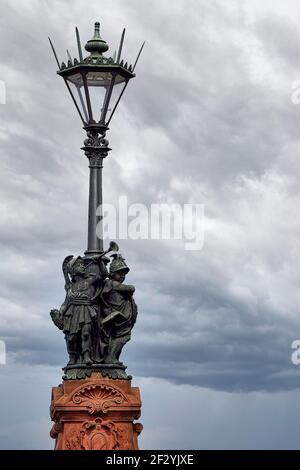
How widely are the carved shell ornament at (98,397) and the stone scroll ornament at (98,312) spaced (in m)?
0.46

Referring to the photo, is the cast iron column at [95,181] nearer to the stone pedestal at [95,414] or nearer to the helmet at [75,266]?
the helmet at [75,266]

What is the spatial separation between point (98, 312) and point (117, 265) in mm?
977

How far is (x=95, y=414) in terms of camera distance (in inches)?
1893

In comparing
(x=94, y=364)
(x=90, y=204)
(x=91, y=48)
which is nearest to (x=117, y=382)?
(x=94, y=364)

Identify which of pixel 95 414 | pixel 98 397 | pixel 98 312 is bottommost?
pixel 95 414

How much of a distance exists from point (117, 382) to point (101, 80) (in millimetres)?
6008

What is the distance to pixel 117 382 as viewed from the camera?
48.4 m

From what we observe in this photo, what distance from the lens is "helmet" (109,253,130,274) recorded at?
4875 cm

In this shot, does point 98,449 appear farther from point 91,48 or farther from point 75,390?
point 91,48

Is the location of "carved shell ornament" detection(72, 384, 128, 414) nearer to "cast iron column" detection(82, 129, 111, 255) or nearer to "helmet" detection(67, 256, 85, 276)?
"helmet" detection(67, 256, 85, 276)

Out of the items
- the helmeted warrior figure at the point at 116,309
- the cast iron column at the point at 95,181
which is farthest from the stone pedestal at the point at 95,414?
the cast iron column at the point at 95,181

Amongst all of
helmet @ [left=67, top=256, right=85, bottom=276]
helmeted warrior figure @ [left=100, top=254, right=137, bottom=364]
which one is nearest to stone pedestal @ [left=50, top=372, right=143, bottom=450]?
helmeted warrior figure @ [left=100, top=254, right=137, bottom=364]

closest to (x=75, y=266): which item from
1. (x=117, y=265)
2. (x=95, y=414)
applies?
(x=117, y=265)

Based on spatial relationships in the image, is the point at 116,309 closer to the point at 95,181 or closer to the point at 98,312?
the point at 98,312
